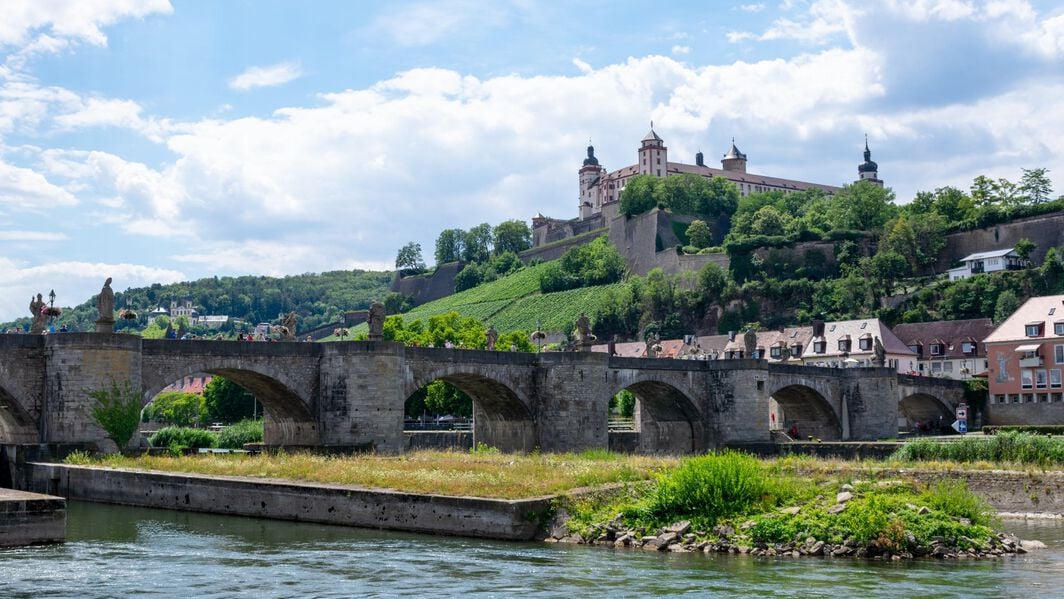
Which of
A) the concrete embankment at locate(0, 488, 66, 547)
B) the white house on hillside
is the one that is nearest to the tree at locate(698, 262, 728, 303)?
the white house on hillside

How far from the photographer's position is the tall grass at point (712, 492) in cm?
2669

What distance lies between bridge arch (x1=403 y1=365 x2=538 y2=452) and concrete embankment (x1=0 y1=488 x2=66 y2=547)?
2481cm

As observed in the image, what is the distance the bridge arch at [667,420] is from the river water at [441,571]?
1263 inches

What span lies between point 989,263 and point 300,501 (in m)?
103

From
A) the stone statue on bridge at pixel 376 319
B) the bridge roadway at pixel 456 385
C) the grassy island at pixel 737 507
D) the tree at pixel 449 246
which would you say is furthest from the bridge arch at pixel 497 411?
the tree at pixel 449 246

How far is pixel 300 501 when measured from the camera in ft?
102

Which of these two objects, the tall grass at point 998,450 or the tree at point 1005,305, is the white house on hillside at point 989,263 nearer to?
the tree at point 1005,305

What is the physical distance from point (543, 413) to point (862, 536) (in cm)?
2841

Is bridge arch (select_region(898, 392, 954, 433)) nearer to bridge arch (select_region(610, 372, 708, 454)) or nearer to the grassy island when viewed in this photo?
bridge arch (select_region(610, 372, 708, 454))

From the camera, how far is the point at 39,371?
41.5 metres

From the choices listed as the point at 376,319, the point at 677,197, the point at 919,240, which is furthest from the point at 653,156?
the point at 376,319

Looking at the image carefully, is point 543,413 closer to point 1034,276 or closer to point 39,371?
point 39,371

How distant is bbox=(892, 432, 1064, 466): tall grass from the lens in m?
40.2

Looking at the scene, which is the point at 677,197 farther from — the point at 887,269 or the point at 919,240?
the point at 887,269
